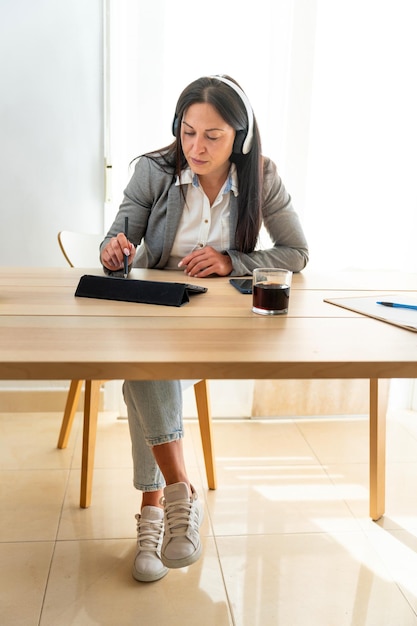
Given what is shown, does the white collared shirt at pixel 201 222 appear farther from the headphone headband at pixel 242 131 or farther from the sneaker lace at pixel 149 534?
the sneaker lace at pixel 149 534

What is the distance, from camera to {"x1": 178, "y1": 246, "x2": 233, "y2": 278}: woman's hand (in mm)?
1540

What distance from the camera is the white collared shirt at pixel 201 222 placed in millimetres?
1809

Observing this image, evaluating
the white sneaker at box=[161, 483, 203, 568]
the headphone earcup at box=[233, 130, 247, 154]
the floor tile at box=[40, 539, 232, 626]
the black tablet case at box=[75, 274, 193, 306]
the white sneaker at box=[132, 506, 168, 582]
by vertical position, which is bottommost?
the floor tile at box=[40, 539, 232, 626]

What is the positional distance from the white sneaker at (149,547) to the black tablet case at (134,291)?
584 millimetres

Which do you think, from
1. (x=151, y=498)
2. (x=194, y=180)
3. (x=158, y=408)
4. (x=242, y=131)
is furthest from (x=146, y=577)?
(x=242, y=131)

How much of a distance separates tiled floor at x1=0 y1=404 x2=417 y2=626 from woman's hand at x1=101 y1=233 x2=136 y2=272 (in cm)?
71

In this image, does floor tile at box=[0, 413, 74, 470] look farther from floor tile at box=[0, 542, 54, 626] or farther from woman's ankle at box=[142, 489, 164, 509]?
woman's ankle at box=[142, 489, 164, 509]

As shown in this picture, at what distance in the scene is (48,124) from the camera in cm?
229

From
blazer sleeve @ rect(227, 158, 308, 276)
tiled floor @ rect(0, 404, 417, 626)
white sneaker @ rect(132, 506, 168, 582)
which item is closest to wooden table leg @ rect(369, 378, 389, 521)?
tiled floor @ rect(0, 404, 417, 626)

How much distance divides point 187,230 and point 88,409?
0.58m

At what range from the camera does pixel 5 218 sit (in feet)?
7.68

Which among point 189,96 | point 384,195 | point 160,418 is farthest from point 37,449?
point 384,195

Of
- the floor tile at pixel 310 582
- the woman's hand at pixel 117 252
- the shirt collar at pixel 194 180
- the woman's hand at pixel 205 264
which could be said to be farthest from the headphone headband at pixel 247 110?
the floor tile at pixel 310 582

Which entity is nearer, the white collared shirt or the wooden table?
the wooden table
